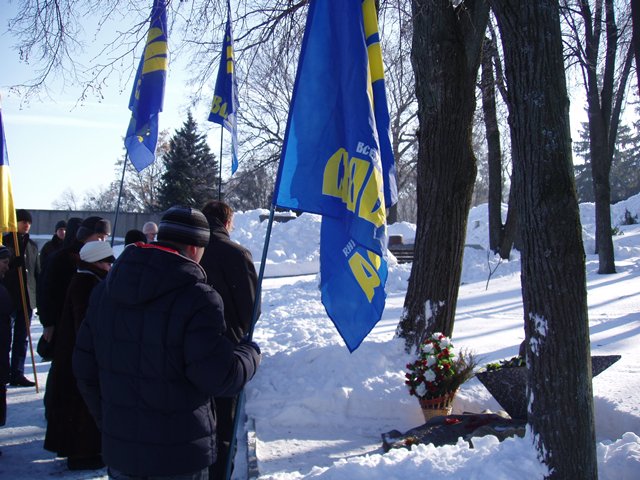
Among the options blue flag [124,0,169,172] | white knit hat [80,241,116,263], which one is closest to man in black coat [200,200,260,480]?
white knit hat [80,241,116,263]

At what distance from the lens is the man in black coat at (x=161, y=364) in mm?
2545

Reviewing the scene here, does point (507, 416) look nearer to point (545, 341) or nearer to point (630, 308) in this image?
point (545, 341)

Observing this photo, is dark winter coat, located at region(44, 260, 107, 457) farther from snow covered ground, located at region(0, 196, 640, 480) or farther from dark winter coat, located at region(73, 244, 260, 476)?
dark winter coat, located at region(73, 244, 260, 476)

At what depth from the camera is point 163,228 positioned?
2811mm

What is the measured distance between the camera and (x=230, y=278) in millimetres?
4355

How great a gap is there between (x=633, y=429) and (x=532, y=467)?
2.08m

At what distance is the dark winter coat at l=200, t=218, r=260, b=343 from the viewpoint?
4344 mm

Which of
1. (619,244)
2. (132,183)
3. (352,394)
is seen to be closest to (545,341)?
(352,394)

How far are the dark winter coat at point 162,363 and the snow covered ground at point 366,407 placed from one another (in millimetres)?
1488

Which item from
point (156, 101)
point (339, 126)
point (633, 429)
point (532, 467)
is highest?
point (156, 101)

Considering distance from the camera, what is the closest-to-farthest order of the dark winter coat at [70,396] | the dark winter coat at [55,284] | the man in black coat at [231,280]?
the man in black coat at [231,280], the dark winter coat at [70,396], the dark winter coat at [55,284]

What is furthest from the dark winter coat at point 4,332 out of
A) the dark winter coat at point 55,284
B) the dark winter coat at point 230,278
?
the dark winter coat at point 230,278

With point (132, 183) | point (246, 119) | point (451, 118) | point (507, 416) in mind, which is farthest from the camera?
point (132, 183)

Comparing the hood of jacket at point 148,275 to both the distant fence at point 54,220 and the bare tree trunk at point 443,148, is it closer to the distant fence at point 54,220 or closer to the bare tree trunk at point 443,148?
the bare tree trunk at point 443,148
